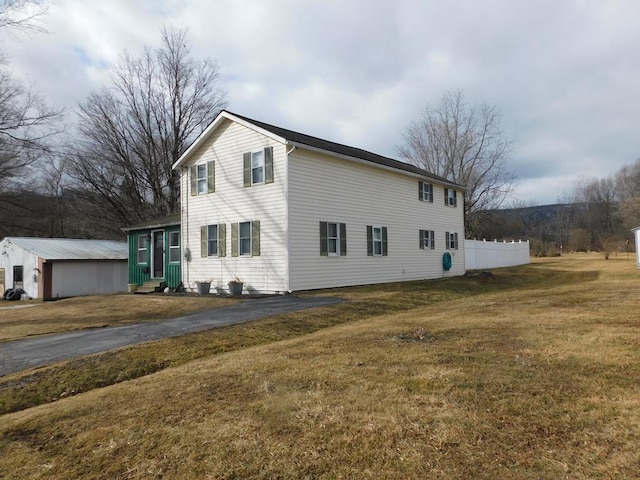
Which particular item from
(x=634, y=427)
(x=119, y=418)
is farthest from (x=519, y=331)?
(x=119, y=418)

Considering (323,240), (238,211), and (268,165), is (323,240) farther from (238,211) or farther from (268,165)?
(238,211)

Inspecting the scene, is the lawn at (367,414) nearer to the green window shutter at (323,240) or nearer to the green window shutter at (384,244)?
the green window shutter at (323,240)

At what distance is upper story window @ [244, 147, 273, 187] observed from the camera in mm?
16203

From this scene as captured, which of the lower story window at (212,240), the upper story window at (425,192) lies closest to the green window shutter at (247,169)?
the lower story window at (212,240)

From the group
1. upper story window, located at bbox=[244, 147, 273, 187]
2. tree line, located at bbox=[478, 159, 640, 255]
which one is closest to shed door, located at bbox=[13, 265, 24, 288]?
upper story window, located at bbox=[244, 147, 273, 187]

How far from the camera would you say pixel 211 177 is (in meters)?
18.5

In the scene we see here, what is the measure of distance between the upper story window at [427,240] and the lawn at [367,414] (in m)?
14.5

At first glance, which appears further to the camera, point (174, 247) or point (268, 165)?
point (174, 247)

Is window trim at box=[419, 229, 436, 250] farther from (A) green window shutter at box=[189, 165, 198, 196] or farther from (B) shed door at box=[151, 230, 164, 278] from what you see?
(B) shed door at box=[151, 230, 164, 278]

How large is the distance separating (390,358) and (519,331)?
2673 millimetres

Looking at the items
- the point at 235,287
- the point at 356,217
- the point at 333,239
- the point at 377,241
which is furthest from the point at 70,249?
the point at 377,241

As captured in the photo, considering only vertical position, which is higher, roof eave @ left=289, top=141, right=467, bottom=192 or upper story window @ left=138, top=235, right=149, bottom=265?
roof eave @ left=289, top=141, right=467, bottom=192

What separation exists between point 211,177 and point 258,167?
9.34 feet

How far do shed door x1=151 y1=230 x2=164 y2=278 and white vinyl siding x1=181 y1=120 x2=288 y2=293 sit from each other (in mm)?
2206
